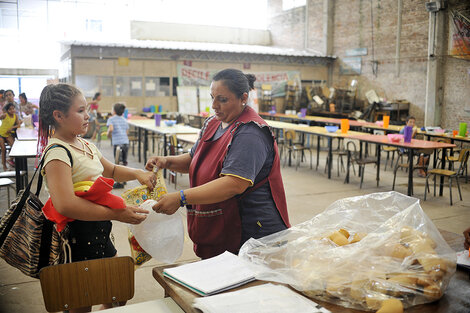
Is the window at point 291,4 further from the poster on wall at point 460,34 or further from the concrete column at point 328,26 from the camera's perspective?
the poster on wall at point 460,34

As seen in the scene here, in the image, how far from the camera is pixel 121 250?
13.5 ft

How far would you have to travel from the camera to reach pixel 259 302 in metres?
1.30

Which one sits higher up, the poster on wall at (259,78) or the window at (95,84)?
the poster on wall at (259,78)

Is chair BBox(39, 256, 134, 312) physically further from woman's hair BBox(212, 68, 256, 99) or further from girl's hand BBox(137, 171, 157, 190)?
woman's hair BBox(212, 68, 256, 99)

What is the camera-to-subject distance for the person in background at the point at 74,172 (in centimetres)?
165

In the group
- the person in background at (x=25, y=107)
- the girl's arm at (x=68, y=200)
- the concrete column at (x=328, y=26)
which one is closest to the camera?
the girl's arm at (x=68, y=200)

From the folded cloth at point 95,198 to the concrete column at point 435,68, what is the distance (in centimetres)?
1238

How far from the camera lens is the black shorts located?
5.97 ft

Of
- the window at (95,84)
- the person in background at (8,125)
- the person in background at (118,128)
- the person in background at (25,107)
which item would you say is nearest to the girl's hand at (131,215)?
the person in background at (118,128)

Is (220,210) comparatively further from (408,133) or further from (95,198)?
(408,133)

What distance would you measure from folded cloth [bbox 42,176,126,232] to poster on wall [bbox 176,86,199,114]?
13556mm

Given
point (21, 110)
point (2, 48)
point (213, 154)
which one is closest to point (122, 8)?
point (2, 48)

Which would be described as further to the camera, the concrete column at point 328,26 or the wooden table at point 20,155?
the concrete column at point 328,26

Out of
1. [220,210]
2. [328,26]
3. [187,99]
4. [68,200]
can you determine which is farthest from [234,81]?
[328,26]
